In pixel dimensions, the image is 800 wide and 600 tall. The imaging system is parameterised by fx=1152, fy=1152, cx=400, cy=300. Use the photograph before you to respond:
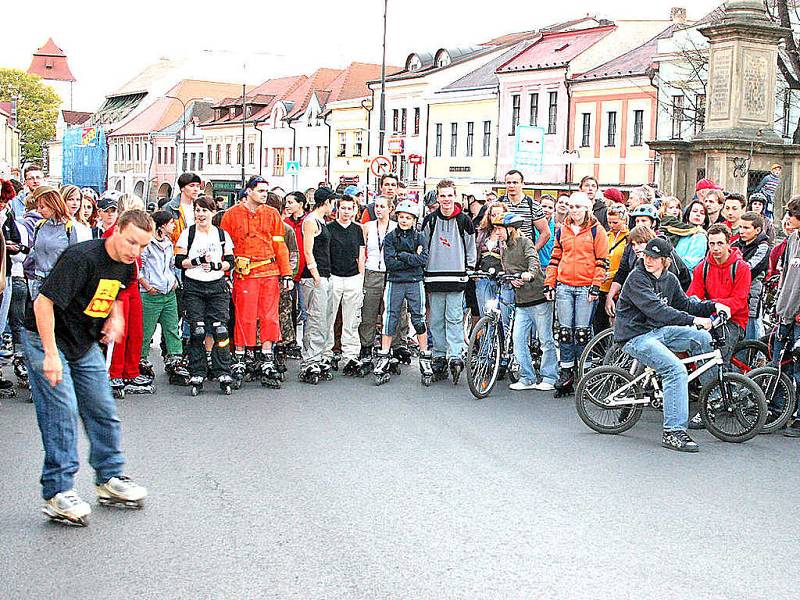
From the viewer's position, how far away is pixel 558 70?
5675 centimetres

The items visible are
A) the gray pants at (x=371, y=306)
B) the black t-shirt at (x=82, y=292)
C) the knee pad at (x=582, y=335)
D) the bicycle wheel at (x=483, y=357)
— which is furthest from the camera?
the gray pants at (x=371, y=306)

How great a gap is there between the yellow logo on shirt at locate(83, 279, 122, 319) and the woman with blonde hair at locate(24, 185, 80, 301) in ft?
15.5

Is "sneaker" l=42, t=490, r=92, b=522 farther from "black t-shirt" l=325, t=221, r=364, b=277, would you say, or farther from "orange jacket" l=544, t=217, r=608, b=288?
"orange jacket" l=544, t=217, r=608, b=288

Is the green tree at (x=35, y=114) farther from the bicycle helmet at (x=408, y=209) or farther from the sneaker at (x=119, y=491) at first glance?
the sneaker at (x=119, y=491)

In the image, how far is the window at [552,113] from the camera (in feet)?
188

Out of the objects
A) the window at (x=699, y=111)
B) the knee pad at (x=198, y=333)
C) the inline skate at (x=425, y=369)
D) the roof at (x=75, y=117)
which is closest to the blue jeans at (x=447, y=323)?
the inline skate at (x=425, y=369)

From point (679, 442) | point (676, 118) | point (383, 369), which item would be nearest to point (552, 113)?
point (676, 118)

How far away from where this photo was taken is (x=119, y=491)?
23.9ft

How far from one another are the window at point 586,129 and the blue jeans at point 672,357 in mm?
46087

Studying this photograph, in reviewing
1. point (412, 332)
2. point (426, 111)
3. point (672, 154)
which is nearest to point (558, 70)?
point (426, 111)

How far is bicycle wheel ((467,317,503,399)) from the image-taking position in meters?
11.9

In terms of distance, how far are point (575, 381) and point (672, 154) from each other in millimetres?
12331

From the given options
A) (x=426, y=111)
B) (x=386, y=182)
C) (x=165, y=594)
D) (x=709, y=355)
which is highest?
(x=426, y=111)

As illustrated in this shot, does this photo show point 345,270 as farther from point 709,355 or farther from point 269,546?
point 269,546
